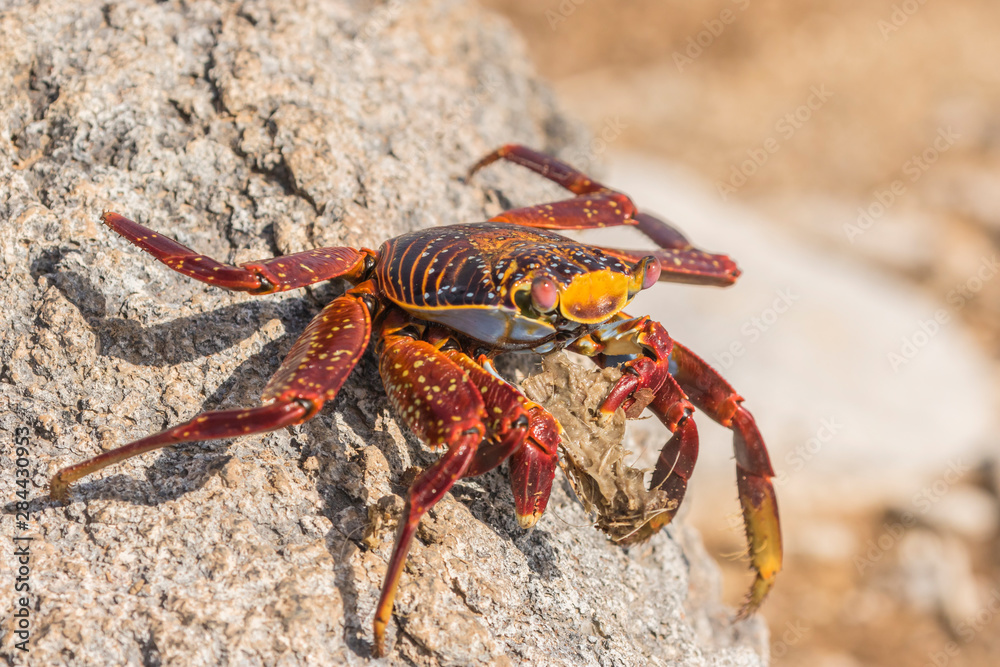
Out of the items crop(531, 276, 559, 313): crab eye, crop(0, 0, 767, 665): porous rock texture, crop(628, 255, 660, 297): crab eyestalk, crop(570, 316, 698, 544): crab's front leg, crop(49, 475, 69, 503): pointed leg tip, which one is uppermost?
crop(628, 255, 660, 297): crab eyestalk

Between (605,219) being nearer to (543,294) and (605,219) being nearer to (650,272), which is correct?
(650,272)

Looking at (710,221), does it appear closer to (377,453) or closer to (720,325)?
(720,325)

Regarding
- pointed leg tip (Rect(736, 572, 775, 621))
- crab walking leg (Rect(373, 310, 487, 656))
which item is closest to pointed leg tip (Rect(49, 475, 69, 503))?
crab walking leg (Rect(373, 310, 487, 656))

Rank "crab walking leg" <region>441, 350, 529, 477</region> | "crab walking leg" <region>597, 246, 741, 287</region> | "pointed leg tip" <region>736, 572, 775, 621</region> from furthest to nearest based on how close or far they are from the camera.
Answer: "crab walking leg" <region>597, 246, 741, 287</region> → "pointed leg tip" <region>736, 572, 775, 621</region> → "crab walking leg" <region>441, 350, 529, 477</region>

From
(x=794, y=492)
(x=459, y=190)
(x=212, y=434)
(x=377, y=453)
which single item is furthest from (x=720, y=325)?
(x=212, y=434)

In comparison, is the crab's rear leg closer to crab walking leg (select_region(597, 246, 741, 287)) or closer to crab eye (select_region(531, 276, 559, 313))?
crab walking leg (select_region(597, 246, 741, 287))

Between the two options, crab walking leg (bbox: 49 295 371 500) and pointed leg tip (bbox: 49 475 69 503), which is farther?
pointed leg tip (bbox: 49 475 69 503)
